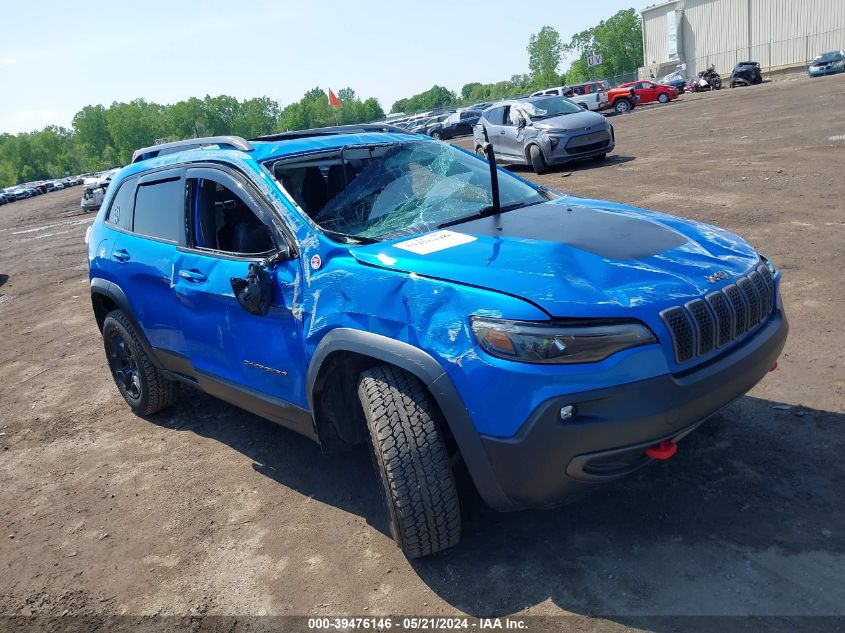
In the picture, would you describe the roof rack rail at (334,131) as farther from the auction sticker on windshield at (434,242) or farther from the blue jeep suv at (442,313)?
the auction sticker on windshield at (434,242)

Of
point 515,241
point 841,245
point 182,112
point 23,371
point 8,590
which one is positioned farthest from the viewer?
point 182,112

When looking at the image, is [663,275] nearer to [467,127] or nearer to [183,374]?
[183,374]

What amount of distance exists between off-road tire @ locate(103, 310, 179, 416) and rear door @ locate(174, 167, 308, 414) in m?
0.87

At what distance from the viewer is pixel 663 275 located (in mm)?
2861

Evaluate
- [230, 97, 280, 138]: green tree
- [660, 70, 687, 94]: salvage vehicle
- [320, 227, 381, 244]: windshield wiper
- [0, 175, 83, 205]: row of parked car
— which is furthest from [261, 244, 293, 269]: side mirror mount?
[230, 97, 280, 138]: green tree

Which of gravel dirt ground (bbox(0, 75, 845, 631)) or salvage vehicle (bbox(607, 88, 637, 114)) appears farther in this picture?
salvage vehicle (bbox(607, 88, 637, 114))

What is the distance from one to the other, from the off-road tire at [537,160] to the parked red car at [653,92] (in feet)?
90.1

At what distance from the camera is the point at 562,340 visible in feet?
8.43

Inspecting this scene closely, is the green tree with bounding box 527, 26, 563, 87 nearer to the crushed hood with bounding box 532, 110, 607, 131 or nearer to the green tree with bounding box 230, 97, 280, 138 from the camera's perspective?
the green tree with bounding box 230, 97, 280, 138

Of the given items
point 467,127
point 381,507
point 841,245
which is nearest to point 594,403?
point 381,507

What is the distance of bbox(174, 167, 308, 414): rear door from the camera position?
3455 mm

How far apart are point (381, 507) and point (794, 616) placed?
76.1 inches

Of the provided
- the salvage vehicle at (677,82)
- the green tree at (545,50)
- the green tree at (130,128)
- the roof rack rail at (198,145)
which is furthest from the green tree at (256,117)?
the roof rack rail at (198,145)

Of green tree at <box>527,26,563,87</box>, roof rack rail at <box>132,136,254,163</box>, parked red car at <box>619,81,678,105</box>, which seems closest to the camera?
roof rack rail at <box>132,136,254,163</box>
